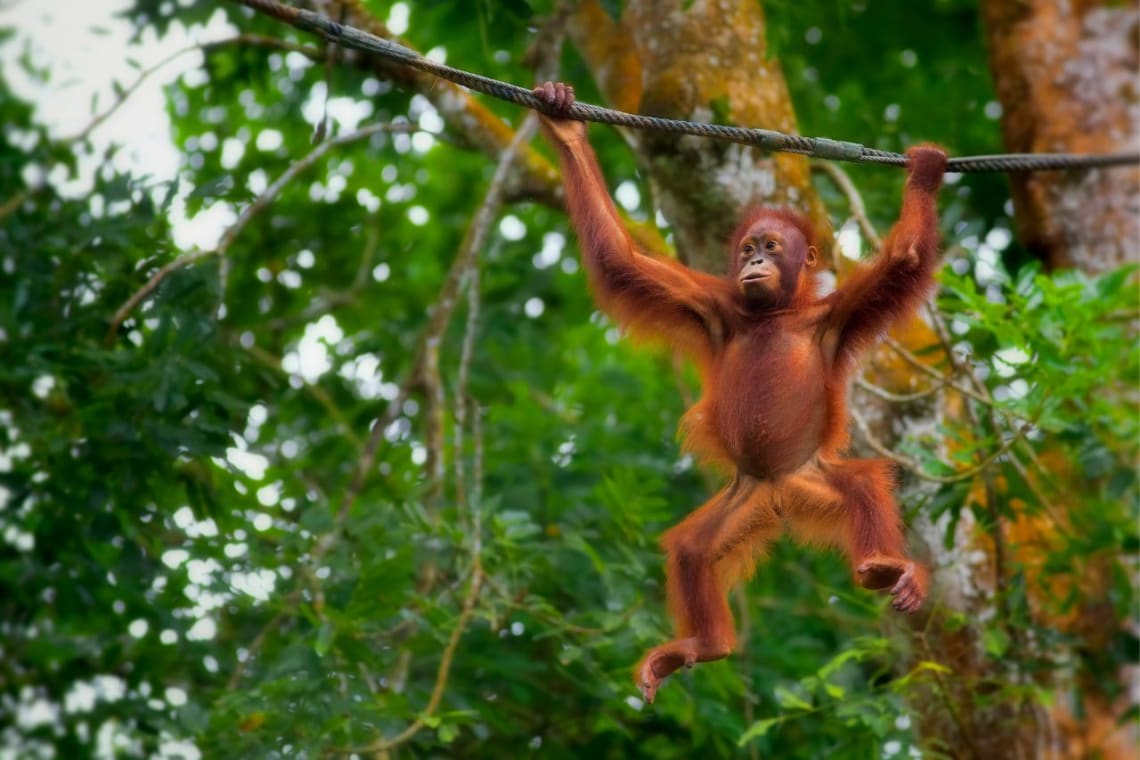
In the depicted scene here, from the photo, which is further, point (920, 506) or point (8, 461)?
point (8, 461)

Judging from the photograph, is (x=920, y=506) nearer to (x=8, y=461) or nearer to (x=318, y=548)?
(x=318, y=548)

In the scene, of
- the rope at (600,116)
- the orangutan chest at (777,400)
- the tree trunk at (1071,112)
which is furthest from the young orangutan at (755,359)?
the tree trunk at (1071,112)

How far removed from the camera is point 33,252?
22.4 ft

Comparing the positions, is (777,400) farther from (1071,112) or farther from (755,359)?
(1071,112)

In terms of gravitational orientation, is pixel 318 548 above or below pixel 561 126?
below

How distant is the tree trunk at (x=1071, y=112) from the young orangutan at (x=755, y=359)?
2.57m

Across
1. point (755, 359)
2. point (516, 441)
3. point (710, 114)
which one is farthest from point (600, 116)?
point (516, 441)

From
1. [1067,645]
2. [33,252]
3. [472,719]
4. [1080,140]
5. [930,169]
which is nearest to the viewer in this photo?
[930,169]

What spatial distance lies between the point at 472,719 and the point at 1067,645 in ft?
8.15

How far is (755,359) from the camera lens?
17.7 ft

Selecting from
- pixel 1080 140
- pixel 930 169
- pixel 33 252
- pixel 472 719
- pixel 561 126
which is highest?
pixel 1080 140

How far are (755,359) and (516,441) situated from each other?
274 cm

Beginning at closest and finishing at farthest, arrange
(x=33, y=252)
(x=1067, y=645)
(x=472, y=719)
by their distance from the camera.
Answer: (x=472, y=719) → (x=1067, y=645) → (x=33, y=252)

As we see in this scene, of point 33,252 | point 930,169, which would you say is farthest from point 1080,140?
point 33,252
